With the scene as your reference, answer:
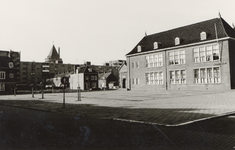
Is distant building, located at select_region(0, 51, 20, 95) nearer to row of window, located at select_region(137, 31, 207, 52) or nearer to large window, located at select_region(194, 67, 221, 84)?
row of window, located at select_region(137, 31, 207, 52)

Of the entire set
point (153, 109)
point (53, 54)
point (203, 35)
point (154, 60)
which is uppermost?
point (53, 54)

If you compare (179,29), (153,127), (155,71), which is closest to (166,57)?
(155,71)

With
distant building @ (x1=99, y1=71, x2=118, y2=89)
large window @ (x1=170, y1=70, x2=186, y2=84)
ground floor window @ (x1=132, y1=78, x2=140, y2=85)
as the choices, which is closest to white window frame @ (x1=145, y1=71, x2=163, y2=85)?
large window @ (x1=170, y1=70, x2=186, y2=84)

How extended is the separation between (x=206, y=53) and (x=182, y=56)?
4.48 metres

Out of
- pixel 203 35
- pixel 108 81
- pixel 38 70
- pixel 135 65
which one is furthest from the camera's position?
pixel 38 70

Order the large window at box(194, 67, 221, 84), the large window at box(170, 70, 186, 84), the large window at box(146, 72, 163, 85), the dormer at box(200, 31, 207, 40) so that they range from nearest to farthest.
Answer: the large window at box(194, 67, 221, 84) → the dormer at box(200, 31, 207, 40) → the large window at box(170, 70, 186, 84) → the large window at box(146, 72, 163, 85)

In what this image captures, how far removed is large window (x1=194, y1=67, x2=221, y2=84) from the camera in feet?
100

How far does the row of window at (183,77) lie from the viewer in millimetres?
30819

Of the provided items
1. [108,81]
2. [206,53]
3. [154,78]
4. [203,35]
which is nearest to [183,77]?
[206,53]

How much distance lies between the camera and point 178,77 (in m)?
36.2

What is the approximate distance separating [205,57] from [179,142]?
2943cm

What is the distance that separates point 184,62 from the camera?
3519 centimetres

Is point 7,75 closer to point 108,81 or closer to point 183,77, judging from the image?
point 108,81

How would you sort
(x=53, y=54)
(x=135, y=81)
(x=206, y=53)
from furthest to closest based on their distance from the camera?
1. (x=53, y=54)
2. (x=135, y=81)
3. (x=206, y=53)
